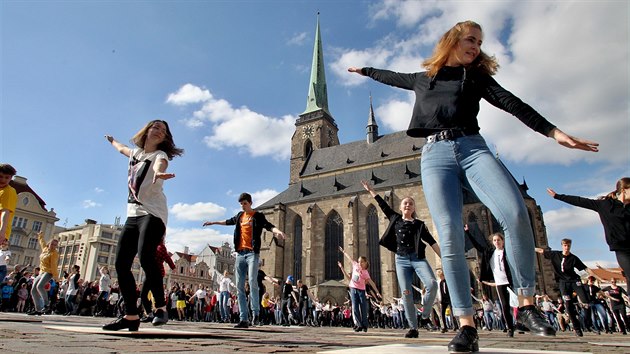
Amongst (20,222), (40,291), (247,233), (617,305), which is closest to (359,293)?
(247,233)

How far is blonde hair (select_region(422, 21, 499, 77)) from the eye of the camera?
9.13ft

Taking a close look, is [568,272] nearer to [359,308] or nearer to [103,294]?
[359,308]

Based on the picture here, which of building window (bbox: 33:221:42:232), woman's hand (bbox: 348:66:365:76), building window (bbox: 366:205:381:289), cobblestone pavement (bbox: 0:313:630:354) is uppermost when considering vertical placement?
building window (bbox: 33:221:42:232)

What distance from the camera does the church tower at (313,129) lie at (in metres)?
50.3

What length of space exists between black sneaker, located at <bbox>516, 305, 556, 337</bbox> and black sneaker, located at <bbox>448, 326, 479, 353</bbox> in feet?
1.26

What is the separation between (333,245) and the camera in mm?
37750

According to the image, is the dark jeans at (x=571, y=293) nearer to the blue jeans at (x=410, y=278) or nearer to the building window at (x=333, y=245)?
the blue jeans at (x=410, y=278)

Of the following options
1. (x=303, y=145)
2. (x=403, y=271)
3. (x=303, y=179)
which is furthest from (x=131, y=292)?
(x=303, y=145)

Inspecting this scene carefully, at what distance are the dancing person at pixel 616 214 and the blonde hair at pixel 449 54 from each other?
3417mm

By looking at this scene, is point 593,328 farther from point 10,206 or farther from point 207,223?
point 10,206

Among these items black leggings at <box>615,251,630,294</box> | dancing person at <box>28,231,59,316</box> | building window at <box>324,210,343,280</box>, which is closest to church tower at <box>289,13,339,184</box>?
building window at <box>324,210,343,280</box>

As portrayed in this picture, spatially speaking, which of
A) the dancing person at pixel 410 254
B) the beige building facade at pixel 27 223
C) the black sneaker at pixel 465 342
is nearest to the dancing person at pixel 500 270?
the dancing person at pixel 410 254

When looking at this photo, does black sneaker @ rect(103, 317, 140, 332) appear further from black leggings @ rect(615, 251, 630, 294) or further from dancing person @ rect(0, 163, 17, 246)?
black leggings @ rect(615, 251, 630, 294)

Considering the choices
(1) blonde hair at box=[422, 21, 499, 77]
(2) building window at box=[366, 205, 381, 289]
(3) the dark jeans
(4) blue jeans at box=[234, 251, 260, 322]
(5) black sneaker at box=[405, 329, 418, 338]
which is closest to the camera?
(1) blonde hair at box=[422, 21, 499, 77]
